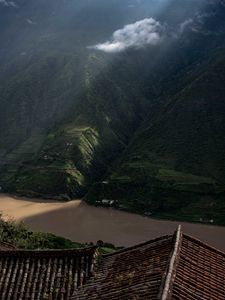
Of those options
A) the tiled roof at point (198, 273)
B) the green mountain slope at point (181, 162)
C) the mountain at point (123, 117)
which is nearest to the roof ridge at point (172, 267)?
the tiled roof at point (198, 273)

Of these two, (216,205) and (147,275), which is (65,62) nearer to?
(216,205)

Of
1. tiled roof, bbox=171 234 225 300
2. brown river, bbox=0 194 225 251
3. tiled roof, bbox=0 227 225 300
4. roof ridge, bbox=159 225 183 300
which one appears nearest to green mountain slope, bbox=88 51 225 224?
brown river, bbox=0 194 225 251

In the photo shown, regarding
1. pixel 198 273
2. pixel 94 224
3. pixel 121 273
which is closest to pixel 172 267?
pixel 198 273

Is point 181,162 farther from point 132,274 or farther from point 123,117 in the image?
point 132,274

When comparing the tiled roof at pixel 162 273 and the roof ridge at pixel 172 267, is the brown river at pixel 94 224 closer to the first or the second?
the tiled roof at pixel 162 273

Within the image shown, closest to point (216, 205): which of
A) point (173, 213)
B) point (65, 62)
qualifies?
point (173, 213)

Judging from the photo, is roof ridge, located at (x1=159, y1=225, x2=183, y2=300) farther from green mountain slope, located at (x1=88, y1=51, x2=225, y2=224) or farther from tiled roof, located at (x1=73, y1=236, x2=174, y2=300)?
green mountain slope, located at (x1=88, y1=51, x2=225, y2=224)
